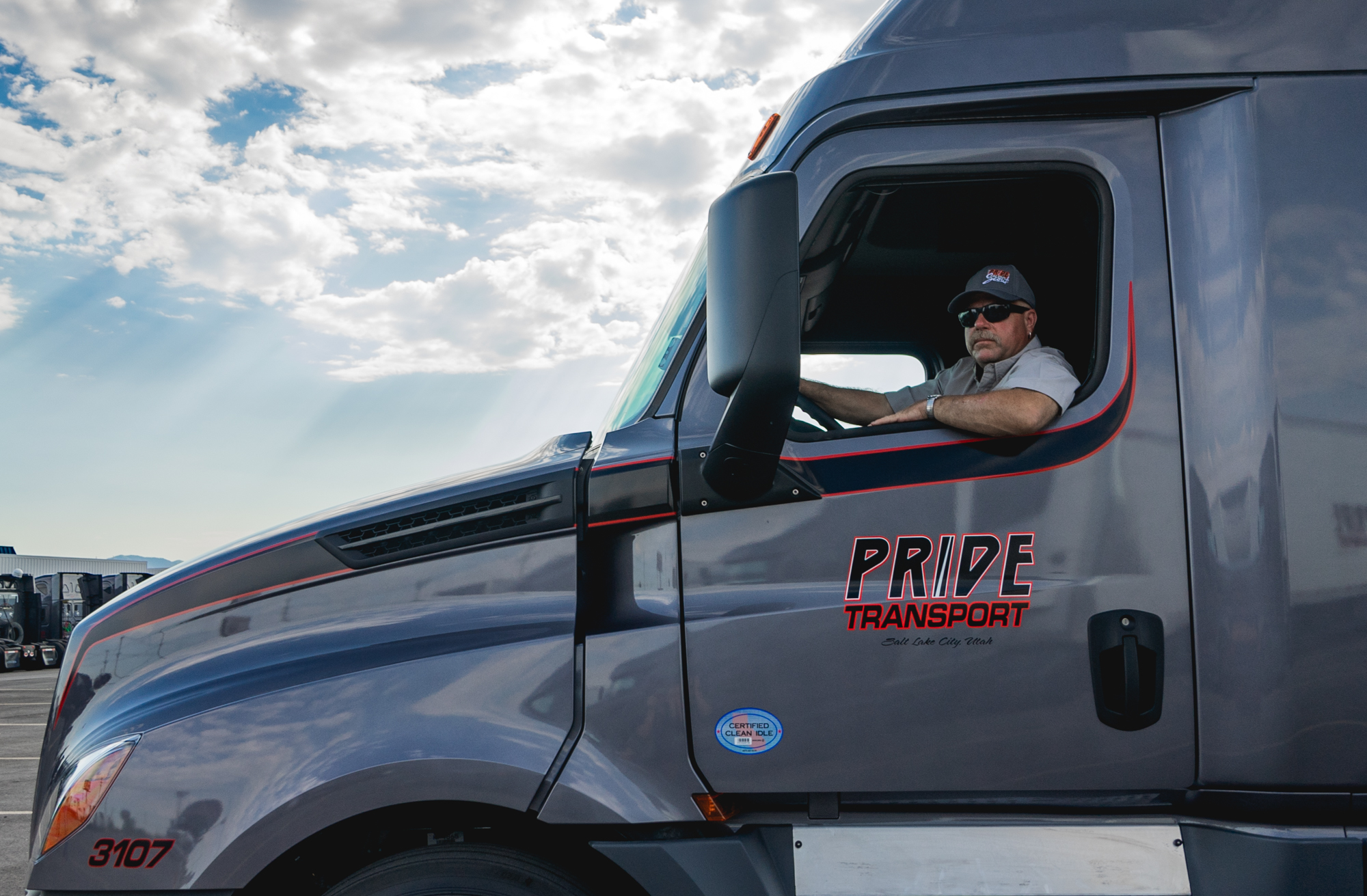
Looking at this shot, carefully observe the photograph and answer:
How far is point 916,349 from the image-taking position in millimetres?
3262

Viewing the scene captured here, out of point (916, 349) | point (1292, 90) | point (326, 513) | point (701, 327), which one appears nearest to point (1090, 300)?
point (1292, 90)

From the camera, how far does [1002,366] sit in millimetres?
2402

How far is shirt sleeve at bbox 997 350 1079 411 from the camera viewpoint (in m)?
2.10

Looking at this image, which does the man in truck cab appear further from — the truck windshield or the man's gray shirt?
the truck windshield

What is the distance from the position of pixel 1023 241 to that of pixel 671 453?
143 cm

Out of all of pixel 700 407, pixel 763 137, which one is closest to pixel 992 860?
pixel 700 407

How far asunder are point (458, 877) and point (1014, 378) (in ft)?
5.81

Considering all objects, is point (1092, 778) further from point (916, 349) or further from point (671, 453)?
point (916, 349)

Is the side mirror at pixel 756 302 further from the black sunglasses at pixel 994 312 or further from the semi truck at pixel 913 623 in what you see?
the black sunglasses at pixel 994 312

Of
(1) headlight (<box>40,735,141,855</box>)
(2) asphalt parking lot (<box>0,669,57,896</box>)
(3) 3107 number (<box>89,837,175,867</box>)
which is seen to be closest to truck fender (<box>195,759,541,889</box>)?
(3) 3107 number (<box>89,837,175,867</box>)

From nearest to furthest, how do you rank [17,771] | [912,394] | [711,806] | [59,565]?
[711,806] < [912,394] < [17,771] < [59,565]

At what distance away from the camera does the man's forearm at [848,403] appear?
7.93ft

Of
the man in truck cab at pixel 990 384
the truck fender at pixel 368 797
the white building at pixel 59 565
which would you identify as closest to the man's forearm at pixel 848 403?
the man in truck cab at pixel 990 384

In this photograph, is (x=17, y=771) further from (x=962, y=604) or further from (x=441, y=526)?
(x=962, y=604)
